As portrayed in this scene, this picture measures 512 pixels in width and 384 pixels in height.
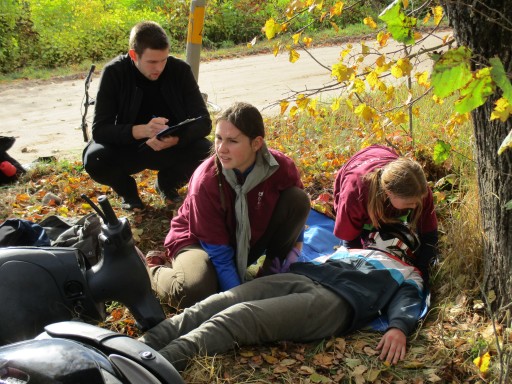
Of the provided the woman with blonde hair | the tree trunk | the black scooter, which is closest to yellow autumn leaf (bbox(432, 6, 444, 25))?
the tree trunk

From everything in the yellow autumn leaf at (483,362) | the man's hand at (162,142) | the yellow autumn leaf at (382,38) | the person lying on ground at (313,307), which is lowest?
the yellow autumn leaf at (483,362)

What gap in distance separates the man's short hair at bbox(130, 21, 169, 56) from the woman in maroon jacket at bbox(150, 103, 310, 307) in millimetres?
1096

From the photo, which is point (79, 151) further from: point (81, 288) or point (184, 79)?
point (81, 288)

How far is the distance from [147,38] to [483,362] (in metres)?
2.86

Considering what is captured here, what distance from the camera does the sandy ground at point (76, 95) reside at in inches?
280

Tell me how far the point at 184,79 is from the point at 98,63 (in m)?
8.64

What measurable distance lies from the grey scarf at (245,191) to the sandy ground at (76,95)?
2870 millimetres

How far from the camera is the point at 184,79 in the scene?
4559 millimetres

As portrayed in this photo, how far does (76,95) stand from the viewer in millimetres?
9914

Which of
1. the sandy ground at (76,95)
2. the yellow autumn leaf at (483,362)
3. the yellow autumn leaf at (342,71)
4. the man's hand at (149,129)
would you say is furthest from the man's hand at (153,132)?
the yellow autumn leaf at (483,362)

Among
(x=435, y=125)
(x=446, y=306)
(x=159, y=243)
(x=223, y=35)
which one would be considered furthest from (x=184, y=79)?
(x=223, y=35)

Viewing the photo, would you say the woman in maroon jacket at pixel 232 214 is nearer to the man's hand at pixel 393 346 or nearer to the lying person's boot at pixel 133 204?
the man's hand at pixel 393 346

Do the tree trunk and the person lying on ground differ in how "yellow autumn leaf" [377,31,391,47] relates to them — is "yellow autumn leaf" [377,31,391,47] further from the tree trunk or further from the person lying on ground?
the person lying on ground

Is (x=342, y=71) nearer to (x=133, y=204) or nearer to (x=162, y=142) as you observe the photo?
(x=162, y=142)
